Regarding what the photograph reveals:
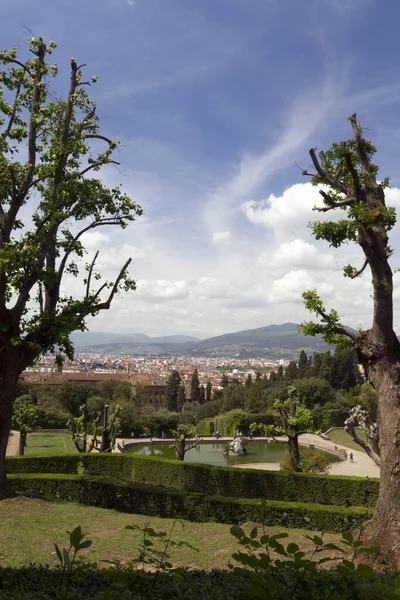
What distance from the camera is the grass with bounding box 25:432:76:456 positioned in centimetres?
2762

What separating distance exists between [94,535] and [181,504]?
3514mm

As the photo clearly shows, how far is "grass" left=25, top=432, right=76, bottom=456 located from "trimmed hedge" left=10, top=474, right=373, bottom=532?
12.2 metres

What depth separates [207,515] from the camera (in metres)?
11.9

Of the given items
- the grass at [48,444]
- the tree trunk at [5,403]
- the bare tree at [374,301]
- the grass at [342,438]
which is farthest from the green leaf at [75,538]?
the grass at [342,438]

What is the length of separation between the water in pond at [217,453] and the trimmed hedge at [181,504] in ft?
55.5

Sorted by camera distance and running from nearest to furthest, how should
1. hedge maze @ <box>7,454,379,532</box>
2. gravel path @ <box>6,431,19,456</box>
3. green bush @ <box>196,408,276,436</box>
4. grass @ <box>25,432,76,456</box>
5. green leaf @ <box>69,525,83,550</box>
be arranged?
green leaf @ <box>69,525,83,550</box> < hedge maze @ <box>7,454,379,532</box> < gravel path @ <box>6,431,19,456</box> < grass @ <box>25,432,76,456</box> < green bush @ <box>196,408,276,436</box>

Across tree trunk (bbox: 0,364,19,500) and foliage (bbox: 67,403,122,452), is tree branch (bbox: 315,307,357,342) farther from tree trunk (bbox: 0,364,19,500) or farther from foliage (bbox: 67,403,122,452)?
foliage (bbox: 67,403,122,452)

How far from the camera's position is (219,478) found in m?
15.5

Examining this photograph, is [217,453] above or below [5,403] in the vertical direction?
below

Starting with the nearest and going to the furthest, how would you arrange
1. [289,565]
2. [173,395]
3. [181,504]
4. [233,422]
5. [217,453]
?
1. [289,565]
2. [181,504]
3. [217,453]
4. [233,422]
5. [173,395]

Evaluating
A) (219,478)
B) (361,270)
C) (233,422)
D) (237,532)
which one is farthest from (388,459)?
(233,422)

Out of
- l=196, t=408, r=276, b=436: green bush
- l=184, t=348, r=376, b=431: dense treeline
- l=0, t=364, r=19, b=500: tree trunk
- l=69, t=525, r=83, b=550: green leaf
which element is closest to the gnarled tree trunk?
l=0, t=364, r=19, b=500: tree trunk

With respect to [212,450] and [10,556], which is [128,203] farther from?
[212,450]

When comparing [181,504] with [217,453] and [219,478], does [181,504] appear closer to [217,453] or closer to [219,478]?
[219,478]
